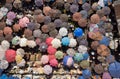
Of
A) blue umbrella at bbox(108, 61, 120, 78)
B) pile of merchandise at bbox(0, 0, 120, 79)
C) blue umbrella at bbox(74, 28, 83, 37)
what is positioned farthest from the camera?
blue umbrella at bbox(74, 28, 83, 37)

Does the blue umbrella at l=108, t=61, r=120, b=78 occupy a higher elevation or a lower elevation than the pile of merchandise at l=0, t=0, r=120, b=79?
lower

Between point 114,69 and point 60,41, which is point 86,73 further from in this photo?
point 60,41

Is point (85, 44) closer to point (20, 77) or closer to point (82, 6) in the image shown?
point (82, 6)

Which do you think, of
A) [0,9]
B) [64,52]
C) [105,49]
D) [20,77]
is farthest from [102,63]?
[0,9]

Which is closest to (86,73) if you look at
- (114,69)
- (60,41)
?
(114,69)

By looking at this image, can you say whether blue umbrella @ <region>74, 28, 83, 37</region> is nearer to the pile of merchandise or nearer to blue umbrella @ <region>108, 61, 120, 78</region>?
the pile of merchandise

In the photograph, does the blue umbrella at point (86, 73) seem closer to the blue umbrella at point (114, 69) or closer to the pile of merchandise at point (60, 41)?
the pile of merchandise at point (60, 41)

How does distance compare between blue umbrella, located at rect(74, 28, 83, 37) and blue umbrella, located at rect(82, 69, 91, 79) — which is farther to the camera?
blue umbrella, located at rect(74, 28, 83, 37)

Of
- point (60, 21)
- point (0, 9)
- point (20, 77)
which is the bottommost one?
point (20, 77)

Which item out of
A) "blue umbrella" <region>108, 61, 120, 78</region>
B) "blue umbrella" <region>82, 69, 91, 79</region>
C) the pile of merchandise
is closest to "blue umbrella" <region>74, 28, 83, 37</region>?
the pile of merchandise

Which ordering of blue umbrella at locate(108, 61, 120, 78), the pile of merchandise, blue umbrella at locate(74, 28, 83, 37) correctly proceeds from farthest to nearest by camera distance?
blue umbrella at locate(74, 28, 83, 37) → the pile of merchandise → blue umbrella at locate(108, 61, 120, 78)
